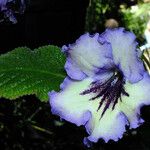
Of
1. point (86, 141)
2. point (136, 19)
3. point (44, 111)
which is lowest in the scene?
point (136, 19)

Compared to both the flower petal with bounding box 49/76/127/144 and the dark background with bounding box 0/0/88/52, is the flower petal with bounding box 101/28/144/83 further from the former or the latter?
the dark background with bounding box 0/0/88/52

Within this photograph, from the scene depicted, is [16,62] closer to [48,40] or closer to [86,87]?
[86,87]

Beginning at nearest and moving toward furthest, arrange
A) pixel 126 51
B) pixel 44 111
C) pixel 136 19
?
pixel 126 51 < pixel 44 111 < pixel 136 19

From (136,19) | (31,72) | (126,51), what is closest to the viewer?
(126,51)

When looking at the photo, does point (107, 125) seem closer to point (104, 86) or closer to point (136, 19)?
point (104, 86)

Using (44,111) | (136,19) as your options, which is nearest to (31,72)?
(44,111)

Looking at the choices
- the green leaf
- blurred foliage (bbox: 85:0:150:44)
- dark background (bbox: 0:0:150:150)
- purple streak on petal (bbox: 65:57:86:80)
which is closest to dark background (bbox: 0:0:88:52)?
dark background (bbox: 0:0:150:150)

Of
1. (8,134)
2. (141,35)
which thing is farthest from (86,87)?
(141,35)
